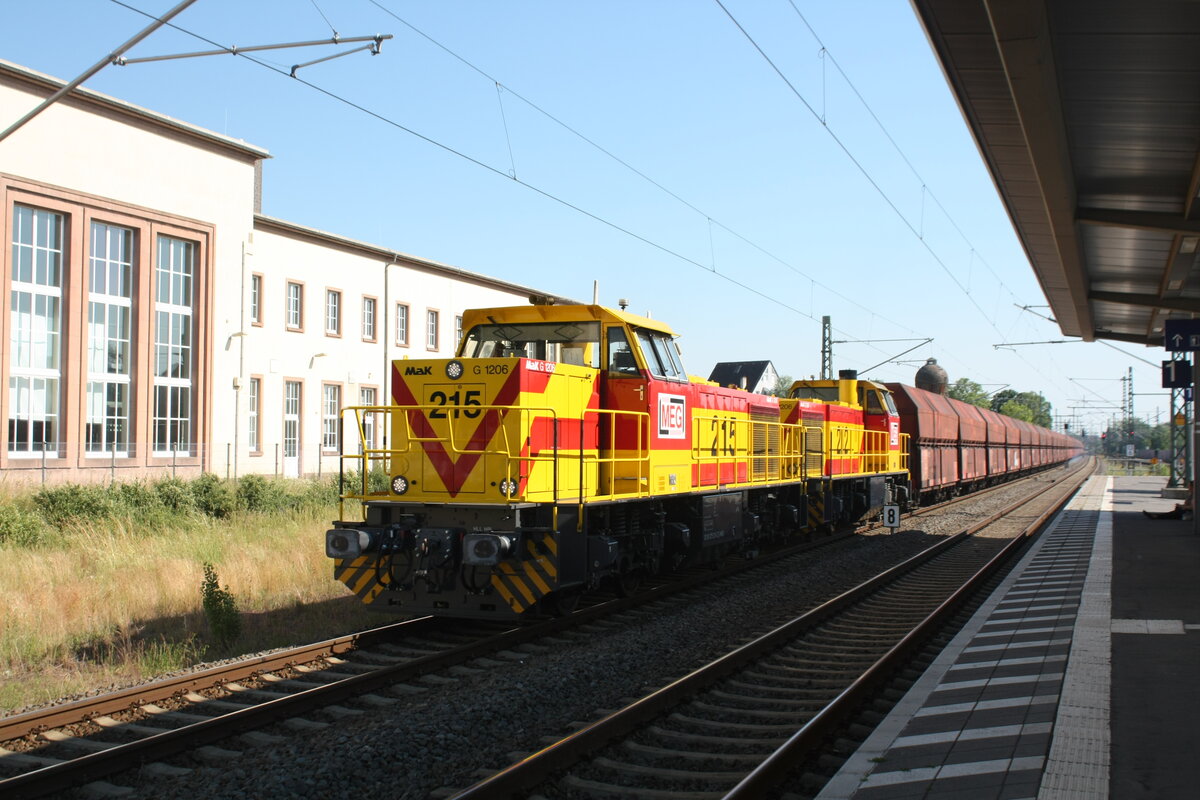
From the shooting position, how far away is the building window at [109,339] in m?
29.1

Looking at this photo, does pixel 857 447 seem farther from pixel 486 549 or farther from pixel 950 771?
pixel 950 771

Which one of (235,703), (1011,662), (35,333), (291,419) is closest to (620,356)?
(1011,662)

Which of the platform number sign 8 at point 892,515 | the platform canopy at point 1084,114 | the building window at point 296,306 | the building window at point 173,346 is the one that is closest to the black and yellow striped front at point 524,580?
the platform canopy at point 1084,114

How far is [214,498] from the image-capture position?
23031 millimetres

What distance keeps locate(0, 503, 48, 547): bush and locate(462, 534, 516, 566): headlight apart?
11738 millimetres

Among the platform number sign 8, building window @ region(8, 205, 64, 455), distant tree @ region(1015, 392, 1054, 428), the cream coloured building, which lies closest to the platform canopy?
the platform number sign 8

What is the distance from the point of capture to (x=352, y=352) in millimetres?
39844

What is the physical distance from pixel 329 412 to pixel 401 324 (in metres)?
5.23

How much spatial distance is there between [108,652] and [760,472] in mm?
9570

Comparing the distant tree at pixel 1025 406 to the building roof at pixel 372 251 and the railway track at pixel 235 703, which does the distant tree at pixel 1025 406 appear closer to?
the building roof at pixel 372 251

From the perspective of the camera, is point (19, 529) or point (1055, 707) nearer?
point (1055, 707)

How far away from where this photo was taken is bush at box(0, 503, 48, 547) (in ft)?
57.2

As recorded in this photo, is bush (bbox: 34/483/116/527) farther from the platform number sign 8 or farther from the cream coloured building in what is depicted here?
the platform number sign 8

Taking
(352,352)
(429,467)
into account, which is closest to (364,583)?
(429,467)
